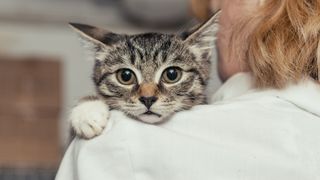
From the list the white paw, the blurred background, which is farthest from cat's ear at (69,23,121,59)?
the blurred background

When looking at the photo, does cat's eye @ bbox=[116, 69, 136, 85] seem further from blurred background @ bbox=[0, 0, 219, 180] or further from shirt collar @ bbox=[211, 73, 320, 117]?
blurred background @ bbox=[0, 0, 219, 180]

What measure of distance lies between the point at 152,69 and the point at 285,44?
0.26 meters

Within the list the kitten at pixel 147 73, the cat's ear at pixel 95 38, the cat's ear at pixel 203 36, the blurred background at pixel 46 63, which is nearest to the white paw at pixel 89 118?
the kitten at pixel 147 73

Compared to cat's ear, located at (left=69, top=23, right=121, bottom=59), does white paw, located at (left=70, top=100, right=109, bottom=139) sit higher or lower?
lower

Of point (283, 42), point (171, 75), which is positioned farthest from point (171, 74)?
point (283, 42)

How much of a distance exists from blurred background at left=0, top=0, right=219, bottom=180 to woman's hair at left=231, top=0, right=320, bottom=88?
1.27 meters

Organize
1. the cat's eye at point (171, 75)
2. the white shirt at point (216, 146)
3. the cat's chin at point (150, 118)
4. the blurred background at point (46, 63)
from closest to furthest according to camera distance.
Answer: the white shirt at point (216, 146) < the cat's chin at point (150, 118) < the cat's eye at point (171, 75) < the blurred background at point (46, 63)

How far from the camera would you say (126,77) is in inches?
47.4

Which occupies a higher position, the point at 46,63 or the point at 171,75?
the point at 171,75

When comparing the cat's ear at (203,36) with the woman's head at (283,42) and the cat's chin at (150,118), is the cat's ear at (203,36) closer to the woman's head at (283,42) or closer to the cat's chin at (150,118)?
the woman's head at (283,42)

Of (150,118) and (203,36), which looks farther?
(203,36)

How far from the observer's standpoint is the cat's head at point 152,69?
3.80ft

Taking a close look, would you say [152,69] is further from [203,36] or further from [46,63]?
[46,63]

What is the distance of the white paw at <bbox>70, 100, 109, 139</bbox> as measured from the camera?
1.07 meters
